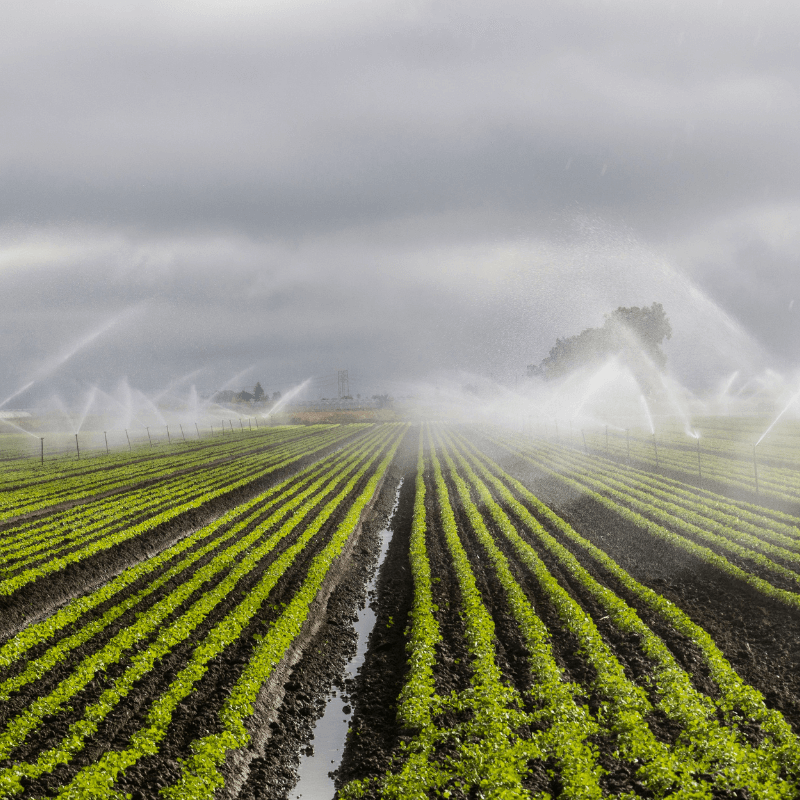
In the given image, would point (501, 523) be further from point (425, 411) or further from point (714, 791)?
point (425, 411)

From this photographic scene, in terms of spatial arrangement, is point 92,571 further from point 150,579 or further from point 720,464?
point 720,464

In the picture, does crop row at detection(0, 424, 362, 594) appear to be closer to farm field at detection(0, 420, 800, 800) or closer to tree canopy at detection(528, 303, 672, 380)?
farm field at detection(0, 420, 800, 800)

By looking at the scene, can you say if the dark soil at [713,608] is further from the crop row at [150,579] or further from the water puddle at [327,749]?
the crop row at [150,579]

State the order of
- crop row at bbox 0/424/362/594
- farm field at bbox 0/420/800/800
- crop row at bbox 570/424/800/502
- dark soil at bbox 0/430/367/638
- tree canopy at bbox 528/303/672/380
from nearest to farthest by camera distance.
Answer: farm field at bbox 0/420/800/800 < dark soil at bbox 0/430/367/638 < crop row at bbox 0/424/362/594 < crop row at bbox 570/424/800/502 < tree canopy at bbox 528/303/672/380

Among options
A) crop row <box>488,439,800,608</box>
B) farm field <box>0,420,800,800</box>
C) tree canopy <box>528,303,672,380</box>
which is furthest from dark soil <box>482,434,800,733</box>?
tree canopy <box>528,303,672,380</box>

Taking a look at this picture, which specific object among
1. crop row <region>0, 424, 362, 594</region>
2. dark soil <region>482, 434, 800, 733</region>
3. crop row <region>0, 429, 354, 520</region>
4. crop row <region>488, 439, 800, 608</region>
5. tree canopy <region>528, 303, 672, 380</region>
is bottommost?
Result: dark soil <region>482, 434, 800, 733</region>

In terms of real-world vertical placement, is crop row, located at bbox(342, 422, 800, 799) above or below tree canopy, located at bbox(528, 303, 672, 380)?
below

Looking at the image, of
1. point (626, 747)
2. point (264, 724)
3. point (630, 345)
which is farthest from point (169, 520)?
point (630, 345)

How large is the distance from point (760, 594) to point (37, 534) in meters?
27.2

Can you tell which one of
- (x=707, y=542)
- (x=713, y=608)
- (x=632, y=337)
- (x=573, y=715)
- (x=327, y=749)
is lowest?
(x=327, y=749)

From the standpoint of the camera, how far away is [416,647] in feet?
44.8

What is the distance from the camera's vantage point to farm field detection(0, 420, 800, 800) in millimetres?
9219

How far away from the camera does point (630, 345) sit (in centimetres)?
10606

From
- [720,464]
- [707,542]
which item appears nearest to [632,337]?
[720,464]
